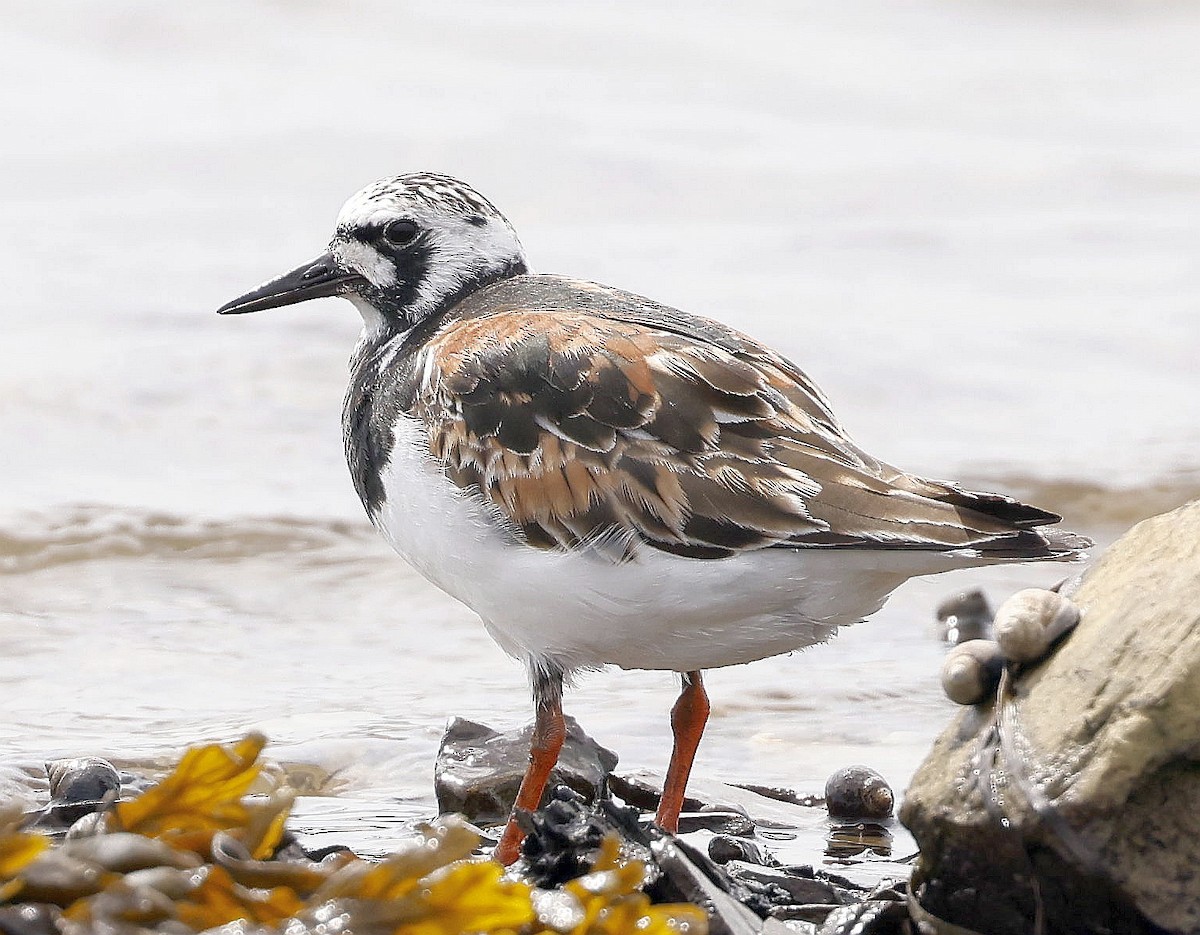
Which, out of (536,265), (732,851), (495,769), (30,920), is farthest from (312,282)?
(536,265)

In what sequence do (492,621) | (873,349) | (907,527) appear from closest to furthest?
(907,527) → (492,621) → (873,349)

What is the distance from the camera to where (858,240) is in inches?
A: 377

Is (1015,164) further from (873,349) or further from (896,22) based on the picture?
(873,349)

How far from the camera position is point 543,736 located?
358 cm

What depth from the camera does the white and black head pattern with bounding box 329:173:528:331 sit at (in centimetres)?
391

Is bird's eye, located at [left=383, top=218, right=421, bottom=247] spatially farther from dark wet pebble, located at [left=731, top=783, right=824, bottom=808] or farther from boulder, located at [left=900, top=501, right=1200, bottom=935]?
boulder, located at [left=900, top=501, right=1200, bottom=935]

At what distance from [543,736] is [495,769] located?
298mm

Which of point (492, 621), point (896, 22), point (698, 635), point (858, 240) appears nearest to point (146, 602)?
point (492, 621)

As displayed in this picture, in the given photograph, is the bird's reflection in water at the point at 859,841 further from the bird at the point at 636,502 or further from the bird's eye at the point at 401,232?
the bird's eye at the point at 401,232

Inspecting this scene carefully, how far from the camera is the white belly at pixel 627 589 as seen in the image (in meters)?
3.13

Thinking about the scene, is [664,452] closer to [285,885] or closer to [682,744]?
[682,744]

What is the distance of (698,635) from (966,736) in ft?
2.00

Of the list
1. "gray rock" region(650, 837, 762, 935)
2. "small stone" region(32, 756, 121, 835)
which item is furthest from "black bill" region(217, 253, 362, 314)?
"gray rock" region(650, 837, 762, 935)

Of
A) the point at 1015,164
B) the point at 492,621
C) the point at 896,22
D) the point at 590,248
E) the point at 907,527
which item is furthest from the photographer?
the point at 896,22
